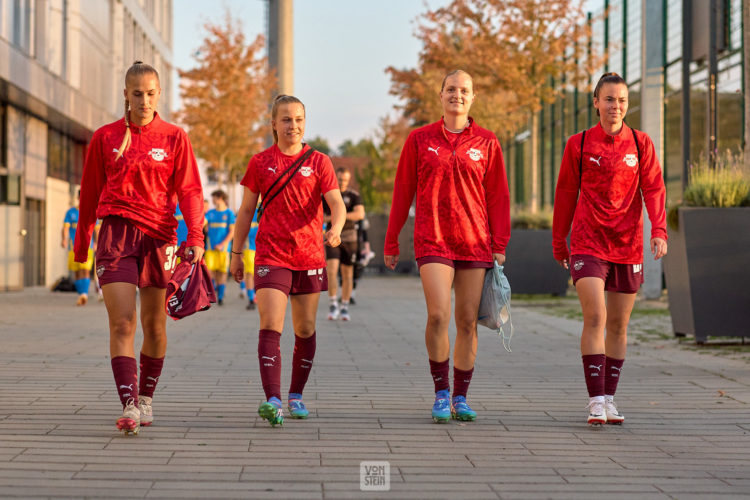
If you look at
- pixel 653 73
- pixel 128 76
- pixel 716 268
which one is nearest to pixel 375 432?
pixel 128 76

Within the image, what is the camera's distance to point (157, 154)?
5.58m

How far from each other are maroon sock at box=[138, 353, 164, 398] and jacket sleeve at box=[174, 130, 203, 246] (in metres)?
0.72

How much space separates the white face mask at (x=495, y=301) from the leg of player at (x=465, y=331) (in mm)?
36

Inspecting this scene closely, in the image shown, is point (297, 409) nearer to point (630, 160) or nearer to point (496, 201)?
point (496, 201)

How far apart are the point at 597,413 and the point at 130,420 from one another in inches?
101

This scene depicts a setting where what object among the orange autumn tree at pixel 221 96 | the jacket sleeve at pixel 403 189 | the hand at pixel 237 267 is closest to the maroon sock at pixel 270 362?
the hand at pixel 237 267

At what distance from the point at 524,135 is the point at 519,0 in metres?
10.2

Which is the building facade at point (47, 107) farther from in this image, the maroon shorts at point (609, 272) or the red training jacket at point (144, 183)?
the maroon shorts at point (609, 272)

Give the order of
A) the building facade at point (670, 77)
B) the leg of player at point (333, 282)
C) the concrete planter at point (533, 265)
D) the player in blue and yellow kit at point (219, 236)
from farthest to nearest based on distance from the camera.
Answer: the concrete planter at point (533, 265) → the player in blue and yellow kit at point (219, 236) → the building facade at point (670, 77) → the leg of player at point (333, 282)

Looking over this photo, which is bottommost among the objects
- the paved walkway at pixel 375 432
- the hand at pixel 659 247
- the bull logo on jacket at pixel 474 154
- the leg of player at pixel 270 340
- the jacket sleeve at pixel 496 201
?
the paved walkway at pixel 375 432

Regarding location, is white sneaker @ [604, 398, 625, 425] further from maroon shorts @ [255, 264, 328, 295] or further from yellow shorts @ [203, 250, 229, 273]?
yellow shorts @ [203, 250, 229, 273]

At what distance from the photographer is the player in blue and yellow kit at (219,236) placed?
17.4 metres

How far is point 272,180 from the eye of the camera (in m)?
5.96

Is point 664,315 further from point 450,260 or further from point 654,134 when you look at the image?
point 450,260
